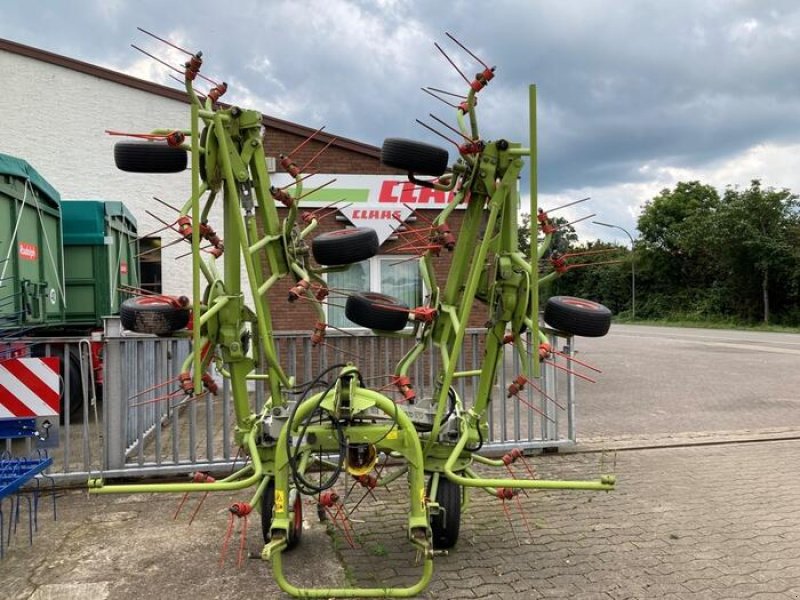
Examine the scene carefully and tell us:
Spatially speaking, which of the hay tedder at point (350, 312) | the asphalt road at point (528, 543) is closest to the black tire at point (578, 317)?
the hay tedder at point (350, 312)

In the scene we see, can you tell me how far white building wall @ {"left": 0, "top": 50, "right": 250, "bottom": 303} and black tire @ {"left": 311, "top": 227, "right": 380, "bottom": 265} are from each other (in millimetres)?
8082

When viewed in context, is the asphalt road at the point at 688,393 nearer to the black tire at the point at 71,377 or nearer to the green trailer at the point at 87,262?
the black tire at the point at 71,377

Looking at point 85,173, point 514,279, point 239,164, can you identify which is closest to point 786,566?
point 514,279

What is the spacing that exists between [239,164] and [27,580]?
2777mm

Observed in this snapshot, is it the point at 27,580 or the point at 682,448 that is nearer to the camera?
the point at 27,580

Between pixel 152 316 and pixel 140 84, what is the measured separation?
938 cm

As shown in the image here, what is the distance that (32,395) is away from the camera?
5.00 m

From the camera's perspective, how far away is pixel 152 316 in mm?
3744

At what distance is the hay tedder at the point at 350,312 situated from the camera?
11.9ft

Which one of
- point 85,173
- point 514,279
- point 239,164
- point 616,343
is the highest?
point 85,173

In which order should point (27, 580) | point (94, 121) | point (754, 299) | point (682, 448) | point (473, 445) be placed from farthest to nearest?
1. point (754, 299)
2. point (94, 121)
3. point (682, 448)
4. point (473, 445)
5. point (27, 580)

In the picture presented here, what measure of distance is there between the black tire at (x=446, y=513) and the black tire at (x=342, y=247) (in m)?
1.50

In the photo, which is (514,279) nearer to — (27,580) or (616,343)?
(27,580)

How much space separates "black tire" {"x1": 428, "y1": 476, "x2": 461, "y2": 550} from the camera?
4102 millimetres
